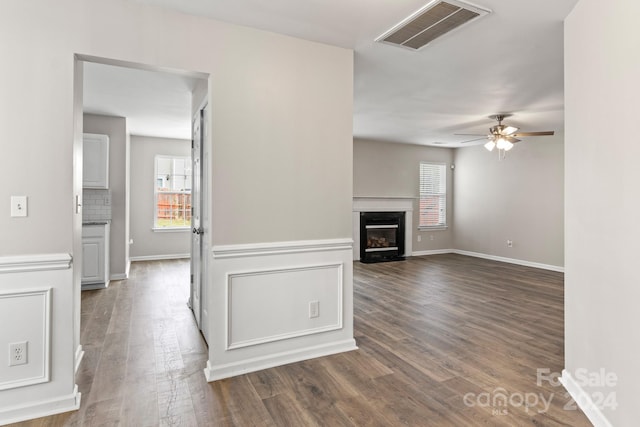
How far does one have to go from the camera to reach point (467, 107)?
492 cm

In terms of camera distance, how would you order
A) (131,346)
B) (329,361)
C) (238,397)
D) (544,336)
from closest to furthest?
(238,397)
(329,361)
(131,346)
(544,336)

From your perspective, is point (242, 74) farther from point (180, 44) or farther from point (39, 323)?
point (39, 323)

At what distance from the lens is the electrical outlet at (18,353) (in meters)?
2.06

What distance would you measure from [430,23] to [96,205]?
5130mm

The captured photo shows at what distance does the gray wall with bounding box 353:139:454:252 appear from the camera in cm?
776

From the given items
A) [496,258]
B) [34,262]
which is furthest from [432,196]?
[34,262]

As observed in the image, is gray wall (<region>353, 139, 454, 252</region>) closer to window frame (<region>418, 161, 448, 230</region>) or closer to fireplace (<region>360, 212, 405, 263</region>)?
window frame (<region>418, 161, 448, 230</region>)

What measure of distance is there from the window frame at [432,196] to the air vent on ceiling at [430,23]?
5.84 meters

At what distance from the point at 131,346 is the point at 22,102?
2.07 m

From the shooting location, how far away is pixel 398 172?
821cm

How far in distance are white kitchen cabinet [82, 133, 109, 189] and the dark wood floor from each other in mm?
1675

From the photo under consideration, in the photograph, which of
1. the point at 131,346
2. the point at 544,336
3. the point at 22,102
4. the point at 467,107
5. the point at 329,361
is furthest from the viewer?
the point at 467,107

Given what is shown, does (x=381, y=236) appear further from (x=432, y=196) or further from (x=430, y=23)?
(x=430, y=23)

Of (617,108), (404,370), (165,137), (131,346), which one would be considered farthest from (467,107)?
(165,137)
